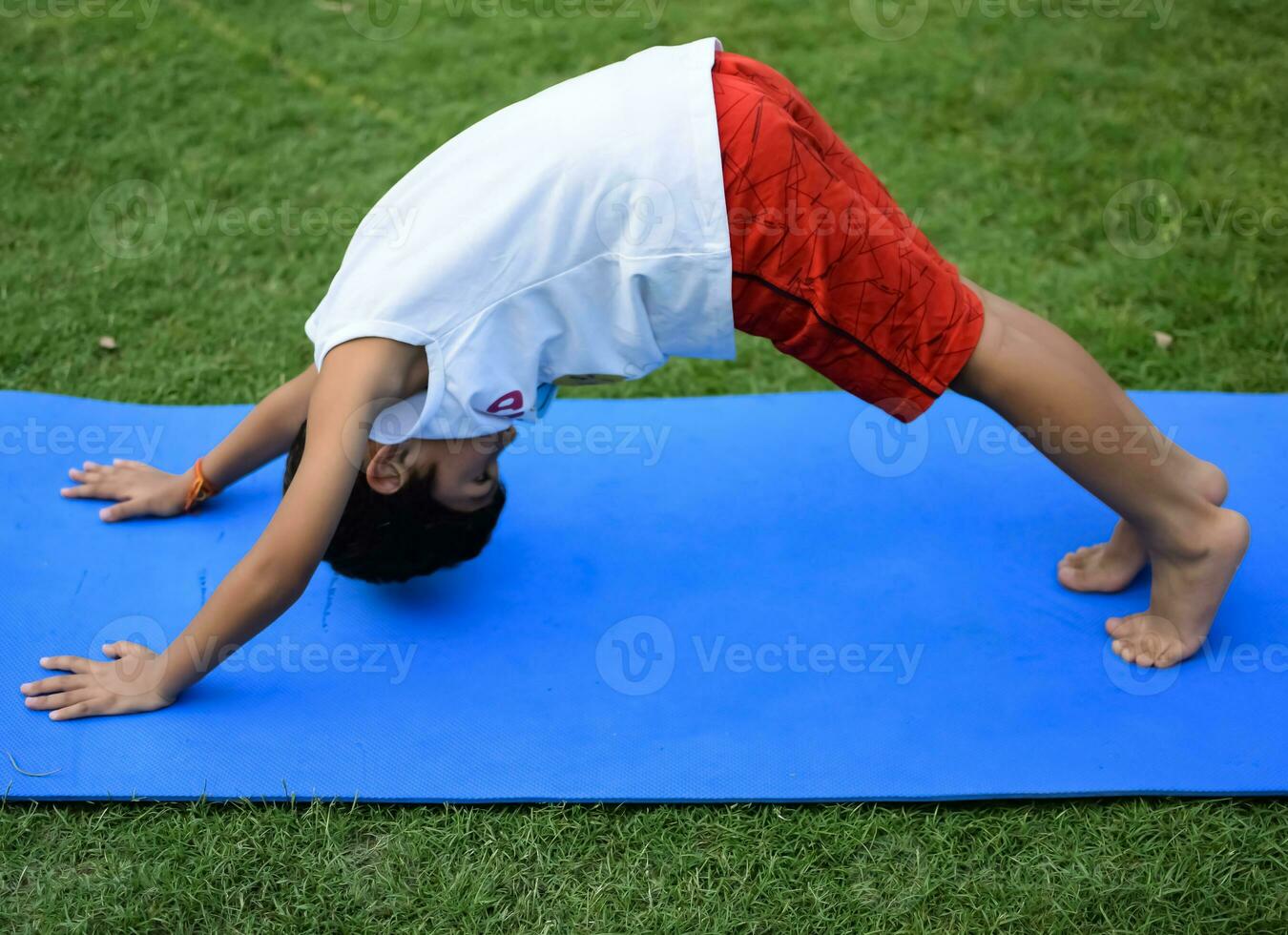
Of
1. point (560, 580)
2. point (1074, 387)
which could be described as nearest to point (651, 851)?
point (560, 580)

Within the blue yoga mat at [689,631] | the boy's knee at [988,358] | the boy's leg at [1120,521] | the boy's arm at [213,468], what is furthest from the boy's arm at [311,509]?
the boy's leg at [1120,521]

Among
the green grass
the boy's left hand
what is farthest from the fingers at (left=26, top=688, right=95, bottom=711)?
the green grass

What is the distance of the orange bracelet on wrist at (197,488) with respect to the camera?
2564 mm

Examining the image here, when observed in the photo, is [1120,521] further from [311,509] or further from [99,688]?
[99,688]

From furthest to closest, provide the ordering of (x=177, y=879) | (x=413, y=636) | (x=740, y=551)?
(x=740, y=551) < (x=413, y=636) < (x=177, y=879)

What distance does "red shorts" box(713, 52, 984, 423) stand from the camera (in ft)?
6.25

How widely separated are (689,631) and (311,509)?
2.90ft

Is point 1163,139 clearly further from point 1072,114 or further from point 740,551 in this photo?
point 740,551

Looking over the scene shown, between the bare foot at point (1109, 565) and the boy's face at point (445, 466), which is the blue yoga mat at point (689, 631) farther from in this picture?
the boy's face at point (445, 466)

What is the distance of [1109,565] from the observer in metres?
2.42

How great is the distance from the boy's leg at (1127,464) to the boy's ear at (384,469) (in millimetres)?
1032

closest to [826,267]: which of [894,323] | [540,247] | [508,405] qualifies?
[894,323]

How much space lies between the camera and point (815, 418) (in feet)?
9.53

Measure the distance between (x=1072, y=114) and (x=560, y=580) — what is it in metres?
2.88
